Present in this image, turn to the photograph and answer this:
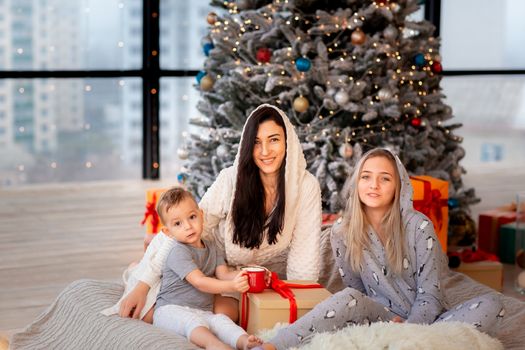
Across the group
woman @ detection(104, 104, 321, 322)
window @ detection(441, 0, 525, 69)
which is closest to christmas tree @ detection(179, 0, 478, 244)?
woman @ detection(104, 104, 321, 322)

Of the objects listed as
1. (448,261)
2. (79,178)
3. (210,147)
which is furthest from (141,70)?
(448,261)

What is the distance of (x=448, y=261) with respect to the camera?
469cm

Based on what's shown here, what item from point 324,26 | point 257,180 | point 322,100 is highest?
point 324,26

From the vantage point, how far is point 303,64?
511 centimetres

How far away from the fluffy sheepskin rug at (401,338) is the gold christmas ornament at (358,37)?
2.30m

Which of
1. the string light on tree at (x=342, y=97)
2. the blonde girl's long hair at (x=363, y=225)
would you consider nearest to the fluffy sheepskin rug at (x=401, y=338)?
the blonde girl's long hair at (x=363, y=225)

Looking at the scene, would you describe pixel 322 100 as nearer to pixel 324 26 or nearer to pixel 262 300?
pixel 324 26

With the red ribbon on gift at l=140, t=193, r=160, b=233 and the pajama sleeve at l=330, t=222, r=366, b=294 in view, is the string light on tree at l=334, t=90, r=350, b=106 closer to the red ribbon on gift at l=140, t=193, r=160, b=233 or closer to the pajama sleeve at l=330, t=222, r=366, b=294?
the red ribbon on gift at l=140, t=193, r=160, b=233

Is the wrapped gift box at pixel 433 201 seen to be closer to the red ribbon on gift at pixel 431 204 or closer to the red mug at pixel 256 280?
the red ribbon on gift at pixel 431 204

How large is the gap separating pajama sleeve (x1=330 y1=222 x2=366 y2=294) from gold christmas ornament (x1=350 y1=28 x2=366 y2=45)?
1760 millimetres

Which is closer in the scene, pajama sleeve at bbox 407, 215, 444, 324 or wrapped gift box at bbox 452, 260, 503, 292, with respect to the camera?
pajama sleeve at bbox 407, 215, 444, 324

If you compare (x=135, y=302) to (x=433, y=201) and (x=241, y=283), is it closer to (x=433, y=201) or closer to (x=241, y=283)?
(x=241, y=283)

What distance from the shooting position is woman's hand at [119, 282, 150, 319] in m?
3.57

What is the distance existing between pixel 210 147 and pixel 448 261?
1606mm
